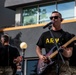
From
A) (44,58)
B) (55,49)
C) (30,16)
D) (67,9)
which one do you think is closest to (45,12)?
(30,16)

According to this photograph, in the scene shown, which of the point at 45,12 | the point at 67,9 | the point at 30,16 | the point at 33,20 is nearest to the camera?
the point at 67,9

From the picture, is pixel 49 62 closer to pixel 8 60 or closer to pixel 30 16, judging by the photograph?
pixel 8 60

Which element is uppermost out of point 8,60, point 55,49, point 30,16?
point 30,16

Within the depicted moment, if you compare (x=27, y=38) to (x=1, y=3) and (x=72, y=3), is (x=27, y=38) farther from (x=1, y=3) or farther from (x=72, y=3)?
(x=1, y=3)

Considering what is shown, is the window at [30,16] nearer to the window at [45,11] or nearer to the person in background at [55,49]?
the window at [45,11]

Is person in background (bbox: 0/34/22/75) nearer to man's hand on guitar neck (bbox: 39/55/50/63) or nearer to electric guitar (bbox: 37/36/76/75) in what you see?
electric guitar (bbox: 37/36/76/75)

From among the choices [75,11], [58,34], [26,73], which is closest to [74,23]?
[75,11]

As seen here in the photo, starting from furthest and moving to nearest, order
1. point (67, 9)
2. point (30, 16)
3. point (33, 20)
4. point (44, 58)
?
point (30, 16), point (33, 20), point (67, 9), point (44, 58)

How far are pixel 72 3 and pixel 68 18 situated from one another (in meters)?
0.56

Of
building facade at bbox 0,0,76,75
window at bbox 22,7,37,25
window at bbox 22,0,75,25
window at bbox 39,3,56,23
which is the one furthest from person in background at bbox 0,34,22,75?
window at bbox 22,7,37,25

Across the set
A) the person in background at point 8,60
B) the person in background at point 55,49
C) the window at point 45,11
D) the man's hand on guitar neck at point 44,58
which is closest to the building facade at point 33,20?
the window at point 45,11

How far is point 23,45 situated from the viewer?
9.28 m

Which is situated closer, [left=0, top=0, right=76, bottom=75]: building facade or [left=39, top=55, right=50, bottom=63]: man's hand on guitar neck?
[left=39, top=55, right=50, bottom=63]: man's hand on guitar neck

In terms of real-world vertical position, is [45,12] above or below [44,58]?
above
